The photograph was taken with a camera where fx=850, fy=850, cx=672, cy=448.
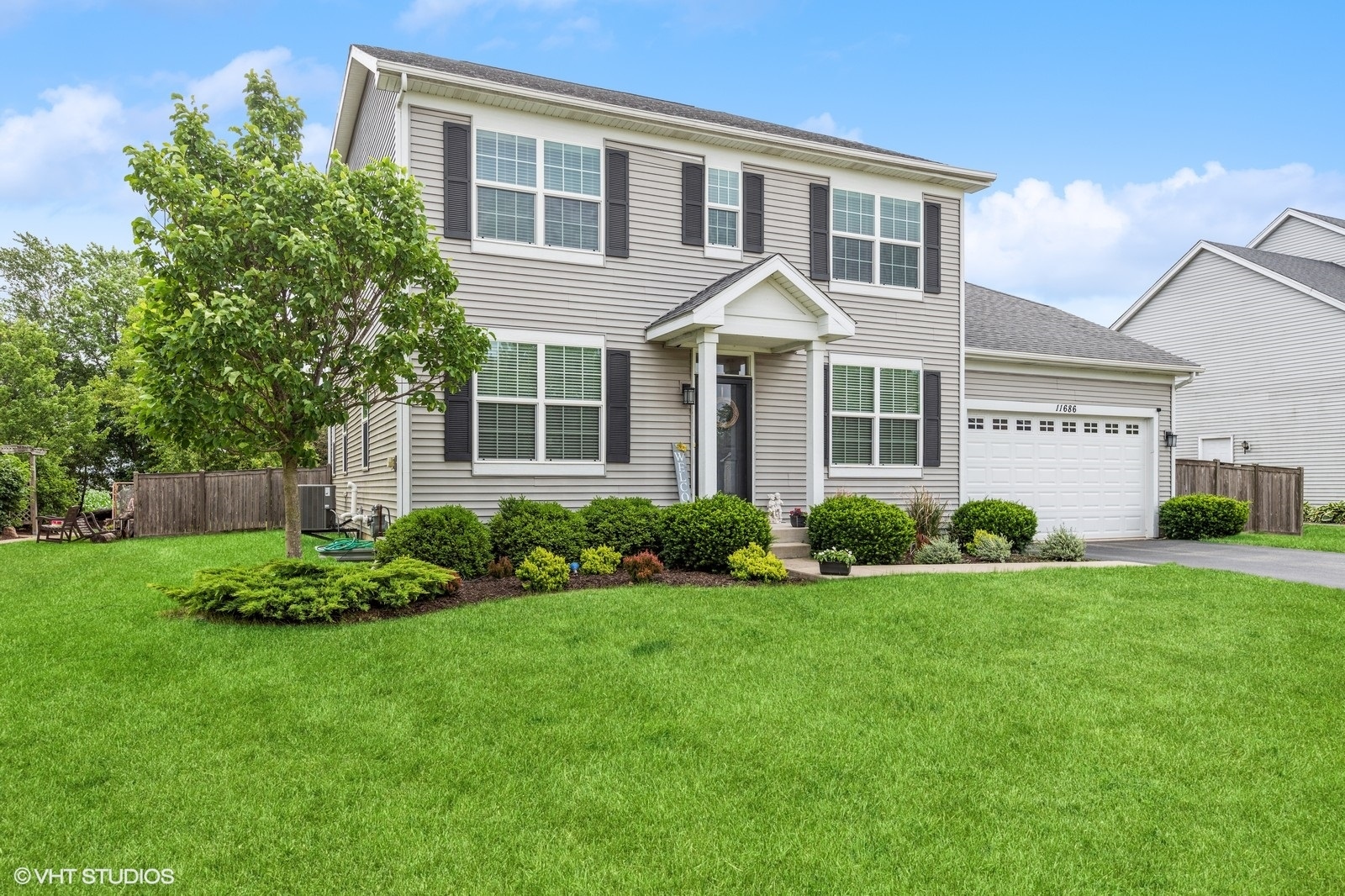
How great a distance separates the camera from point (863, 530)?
10.7 m

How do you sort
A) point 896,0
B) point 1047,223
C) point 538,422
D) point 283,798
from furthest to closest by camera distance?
point 1047,223 < point 896,0 < point 538,422 < point 283,798

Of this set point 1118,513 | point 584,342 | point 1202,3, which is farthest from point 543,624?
point 1202,3

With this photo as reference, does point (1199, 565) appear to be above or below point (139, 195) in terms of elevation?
below

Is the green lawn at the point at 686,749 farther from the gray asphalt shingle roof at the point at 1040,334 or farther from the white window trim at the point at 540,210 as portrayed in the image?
the gray asphalt shingle roof at the point at 1040,334

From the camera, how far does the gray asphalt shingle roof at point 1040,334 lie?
15211mm

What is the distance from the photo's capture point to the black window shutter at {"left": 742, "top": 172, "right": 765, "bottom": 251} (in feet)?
40.4

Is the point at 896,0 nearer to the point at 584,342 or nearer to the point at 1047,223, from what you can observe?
the point at 584,342

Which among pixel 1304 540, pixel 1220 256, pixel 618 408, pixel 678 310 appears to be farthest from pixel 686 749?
pixel 1220 256

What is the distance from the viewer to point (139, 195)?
7.78 m

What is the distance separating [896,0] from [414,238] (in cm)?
1093

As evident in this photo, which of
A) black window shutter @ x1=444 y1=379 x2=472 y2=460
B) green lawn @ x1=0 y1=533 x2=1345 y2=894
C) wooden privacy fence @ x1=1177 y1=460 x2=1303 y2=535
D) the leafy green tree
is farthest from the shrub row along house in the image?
wooden privacy fence @ x1=1177 y1=460 x2=1303 y2=535

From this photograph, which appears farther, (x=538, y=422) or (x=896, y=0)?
(x=896, y=0)

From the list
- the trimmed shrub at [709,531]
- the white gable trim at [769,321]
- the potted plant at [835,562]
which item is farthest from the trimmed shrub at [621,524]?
the white gable trim at [769,321]

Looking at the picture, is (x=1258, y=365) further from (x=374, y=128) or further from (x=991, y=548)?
(x=374, y=128)
